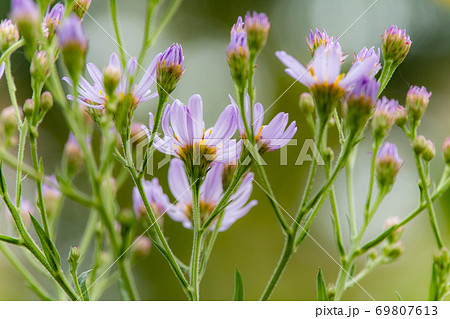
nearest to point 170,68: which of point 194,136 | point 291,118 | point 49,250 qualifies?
point 194,136

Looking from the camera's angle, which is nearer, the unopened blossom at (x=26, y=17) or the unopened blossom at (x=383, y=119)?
the unopened blossom at (x=26, y=17)

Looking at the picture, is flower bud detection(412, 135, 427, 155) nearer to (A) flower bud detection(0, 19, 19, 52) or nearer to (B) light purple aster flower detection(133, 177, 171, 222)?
(B) light purple aster flower detection(133, 177, 171, 222)

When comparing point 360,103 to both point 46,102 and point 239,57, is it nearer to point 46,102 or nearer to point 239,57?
point 239,57

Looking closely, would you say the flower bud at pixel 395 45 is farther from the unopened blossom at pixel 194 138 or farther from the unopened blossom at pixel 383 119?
the unopened blossom at pixel 194 138

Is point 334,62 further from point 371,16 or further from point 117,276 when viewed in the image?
point 371,16

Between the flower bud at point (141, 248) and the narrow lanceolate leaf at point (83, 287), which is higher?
the flower bud at point (141, 248)

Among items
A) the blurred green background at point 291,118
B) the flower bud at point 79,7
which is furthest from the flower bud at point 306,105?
the blurred green background at point 291,118

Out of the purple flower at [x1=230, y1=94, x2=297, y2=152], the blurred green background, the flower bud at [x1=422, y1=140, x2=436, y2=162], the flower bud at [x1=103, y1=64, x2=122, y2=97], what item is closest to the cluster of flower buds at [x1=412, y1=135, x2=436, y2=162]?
the flower bud at [x1=422, y1=140, x2=436, y2=162]
